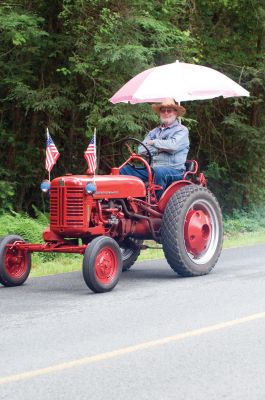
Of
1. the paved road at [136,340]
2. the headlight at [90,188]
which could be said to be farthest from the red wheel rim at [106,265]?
the headlight at [90,188]

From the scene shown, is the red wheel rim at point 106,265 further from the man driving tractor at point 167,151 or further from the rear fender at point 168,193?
the man driving tractor at point 167,151

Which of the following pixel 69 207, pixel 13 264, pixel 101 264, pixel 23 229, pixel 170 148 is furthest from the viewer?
pixel 23 229

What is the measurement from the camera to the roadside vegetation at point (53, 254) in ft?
38.3

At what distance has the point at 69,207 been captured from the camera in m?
9.62

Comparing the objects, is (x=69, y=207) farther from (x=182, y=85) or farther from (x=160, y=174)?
(x=182, y=85)

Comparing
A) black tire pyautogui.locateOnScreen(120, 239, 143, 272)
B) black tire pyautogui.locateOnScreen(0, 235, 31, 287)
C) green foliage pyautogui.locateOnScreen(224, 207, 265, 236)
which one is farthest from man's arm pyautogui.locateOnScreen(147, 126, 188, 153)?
green foliage pyautogui.locateOnScreen(224, 207, 265, 236)

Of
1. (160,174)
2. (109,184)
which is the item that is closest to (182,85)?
(160,174)

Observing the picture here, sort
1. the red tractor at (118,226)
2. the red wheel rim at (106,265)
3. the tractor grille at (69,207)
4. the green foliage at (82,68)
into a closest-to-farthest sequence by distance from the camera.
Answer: the red wheel rim at (106,265) → the red tractor at (118,226) → the tractor grille at (69,207) → the green foliage at (82,68)

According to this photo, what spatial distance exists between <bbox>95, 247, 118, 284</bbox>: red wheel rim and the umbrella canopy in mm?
2911

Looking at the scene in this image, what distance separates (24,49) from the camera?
52.7ft

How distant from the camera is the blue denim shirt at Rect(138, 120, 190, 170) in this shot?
34.7 feet

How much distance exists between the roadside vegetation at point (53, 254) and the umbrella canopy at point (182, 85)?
2089 millimetres

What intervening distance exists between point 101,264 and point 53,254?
4.10 metres

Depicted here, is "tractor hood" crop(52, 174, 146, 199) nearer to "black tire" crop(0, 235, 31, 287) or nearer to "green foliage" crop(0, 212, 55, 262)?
"black tire" crop(0, 235, 31, 287)
